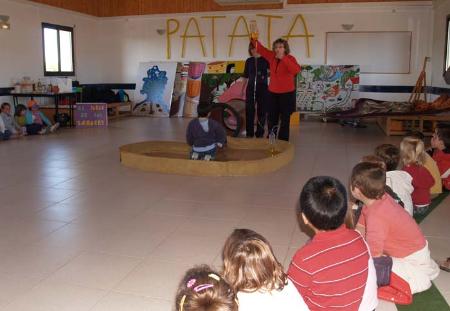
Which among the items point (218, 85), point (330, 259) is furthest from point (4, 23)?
point (330, 259)

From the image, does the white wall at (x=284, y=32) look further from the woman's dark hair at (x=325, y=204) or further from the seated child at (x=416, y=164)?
the woman's dark hair at (x=325, y=204)

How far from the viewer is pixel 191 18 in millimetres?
13312

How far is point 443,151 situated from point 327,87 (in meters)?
7.51

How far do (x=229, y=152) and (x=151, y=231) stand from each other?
3416 mm

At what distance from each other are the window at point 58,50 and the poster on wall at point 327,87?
6168mm

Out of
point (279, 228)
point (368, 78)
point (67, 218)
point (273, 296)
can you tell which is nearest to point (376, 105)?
point (368, 78)

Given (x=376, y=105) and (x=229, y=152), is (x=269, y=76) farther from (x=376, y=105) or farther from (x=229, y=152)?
(x=376, y=105)

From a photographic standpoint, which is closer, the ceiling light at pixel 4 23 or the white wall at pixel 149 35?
the ceiling light at pixel 4 23

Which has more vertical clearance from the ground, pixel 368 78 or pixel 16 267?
pixel 368 78

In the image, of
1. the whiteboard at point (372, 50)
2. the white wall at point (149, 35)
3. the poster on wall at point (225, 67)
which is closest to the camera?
the white wall at point (149, 35)

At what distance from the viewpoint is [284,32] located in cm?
1267

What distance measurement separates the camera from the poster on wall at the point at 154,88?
43.4ft

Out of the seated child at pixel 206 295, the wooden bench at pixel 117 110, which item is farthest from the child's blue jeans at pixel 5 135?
the seated child at pixel 206 295

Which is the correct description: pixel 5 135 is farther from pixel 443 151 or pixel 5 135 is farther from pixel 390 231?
pixel 390 231
